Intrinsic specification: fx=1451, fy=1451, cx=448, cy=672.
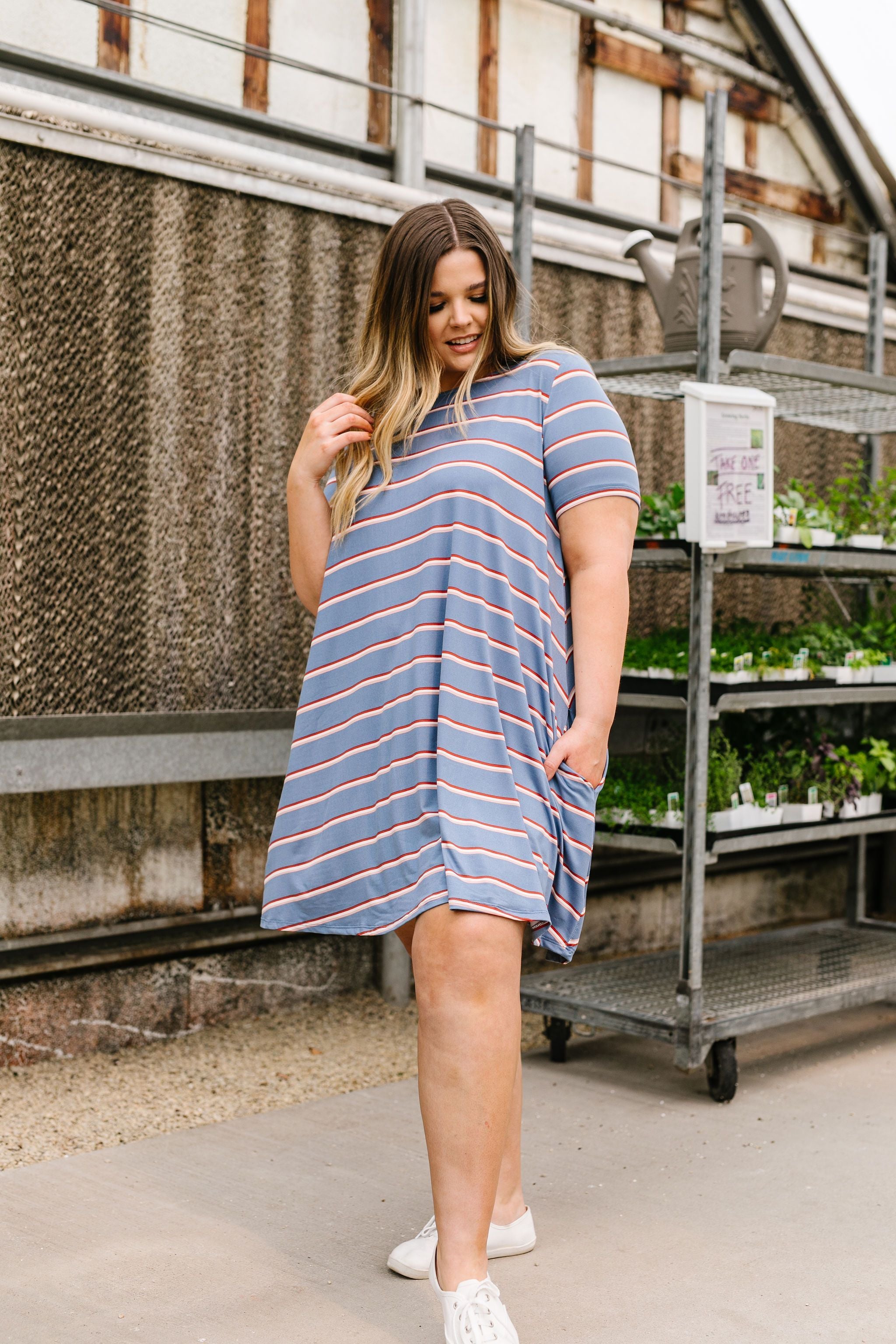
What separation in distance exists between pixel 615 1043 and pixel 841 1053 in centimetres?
66

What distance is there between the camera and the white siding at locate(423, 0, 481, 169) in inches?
183

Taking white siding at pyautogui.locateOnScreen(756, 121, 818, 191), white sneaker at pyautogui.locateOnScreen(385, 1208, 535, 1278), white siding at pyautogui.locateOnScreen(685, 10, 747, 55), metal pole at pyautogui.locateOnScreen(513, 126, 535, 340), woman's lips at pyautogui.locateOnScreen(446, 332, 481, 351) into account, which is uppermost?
white siding at pyautogui.locateOnScreen(685, 10, 747, 55)

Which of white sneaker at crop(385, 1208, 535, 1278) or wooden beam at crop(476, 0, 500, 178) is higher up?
wooden beam at crop(476, 0, 500, 178)

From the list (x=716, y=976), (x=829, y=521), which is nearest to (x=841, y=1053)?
(x=716, y=976)

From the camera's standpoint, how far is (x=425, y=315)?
2.47 metres

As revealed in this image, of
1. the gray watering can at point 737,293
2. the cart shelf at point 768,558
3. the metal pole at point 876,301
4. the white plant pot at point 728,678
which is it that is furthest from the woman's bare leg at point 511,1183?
the metal pole at point 876,301

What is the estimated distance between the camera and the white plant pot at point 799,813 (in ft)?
13.5

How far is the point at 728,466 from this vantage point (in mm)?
3658

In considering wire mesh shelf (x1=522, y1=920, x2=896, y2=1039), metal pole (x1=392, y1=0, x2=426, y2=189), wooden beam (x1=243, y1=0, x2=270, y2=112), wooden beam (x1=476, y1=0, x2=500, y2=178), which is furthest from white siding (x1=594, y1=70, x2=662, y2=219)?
wire mesh shelf (x1=522, y1=920, x2=896, y2=1039)

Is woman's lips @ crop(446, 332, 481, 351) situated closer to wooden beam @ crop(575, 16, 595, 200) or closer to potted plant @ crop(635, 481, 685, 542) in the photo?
potted plant @ crop(635, 481, 685, 542)

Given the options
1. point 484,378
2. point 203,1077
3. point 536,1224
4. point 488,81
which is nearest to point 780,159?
point 488,81

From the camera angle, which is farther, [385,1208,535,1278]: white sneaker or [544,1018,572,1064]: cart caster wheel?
[544,1018,572,1064]: cart caster wheel

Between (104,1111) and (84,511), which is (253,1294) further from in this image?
(84,511)

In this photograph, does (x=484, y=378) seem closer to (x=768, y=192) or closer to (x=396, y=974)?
(x=396, y=974)
